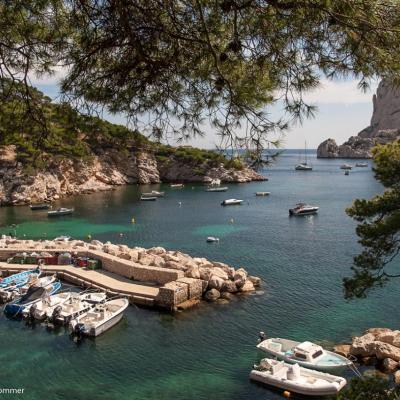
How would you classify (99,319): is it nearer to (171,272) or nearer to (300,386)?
(171,272)

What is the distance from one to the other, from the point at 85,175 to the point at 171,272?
47301 millimetres

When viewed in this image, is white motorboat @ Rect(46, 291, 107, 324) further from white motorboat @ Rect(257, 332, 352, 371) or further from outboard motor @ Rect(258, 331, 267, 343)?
white motorboat @ Rect(257, 332, 352, 371)

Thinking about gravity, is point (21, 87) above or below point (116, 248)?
above

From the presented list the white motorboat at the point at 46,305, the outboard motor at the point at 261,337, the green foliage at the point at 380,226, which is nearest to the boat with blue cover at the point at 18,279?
the white motorboat at the point at 46,305

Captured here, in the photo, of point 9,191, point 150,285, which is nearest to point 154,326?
point 150,285

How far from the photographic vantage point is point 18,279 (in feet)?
77.8

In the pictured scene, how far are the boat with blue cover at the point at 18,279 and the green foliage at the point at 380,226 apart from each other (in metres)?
16.0

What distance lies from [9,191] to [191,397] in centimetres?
4671

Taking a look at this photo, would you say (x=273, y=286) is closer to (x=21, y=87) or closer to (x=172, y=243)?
(x=172, y=243)

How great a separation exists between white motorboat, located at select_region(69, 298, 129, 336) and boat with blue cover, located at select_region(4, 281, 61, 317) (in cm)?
284

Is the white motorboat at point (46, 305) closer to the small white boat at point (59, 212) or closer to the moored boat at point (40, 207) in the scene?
the small white boat at point (59, 212)

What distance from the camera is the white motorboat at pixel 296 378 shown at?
14.5m

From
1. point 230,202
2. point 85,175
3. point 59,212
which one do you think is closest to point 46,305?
point 59,212

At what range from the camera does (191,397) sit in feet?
46.4
